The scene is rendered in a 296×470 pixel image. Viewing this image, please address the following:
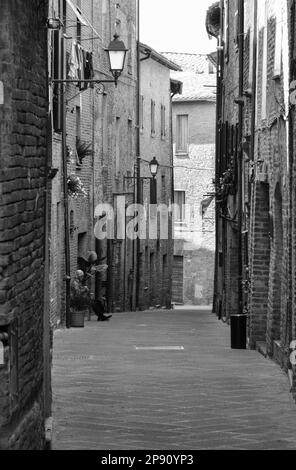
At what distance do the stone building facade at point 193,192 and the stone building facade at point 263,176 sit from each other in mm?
22726

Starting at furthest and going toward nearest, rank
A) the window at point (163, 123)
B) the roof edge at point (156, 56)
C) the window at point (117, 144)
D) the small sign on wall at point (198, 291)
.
Result: the small sign on wall at point (198, 291), the window at point (163, 123), the roof edge at point (156, 56), the window at point (117, 144)

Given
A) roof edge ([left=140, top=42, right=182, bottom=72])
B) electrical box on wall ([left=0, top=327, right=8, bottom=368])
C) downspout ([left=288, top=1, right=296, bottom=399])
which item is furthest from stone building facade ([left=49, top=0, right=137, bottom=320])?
electrical box on wall ([left=0, top=327, right=8, bottom=368])

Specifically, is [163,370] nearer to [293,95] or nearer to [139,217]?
[293,95]

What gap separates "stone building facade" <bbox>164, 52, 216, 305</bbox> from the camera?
51.7 m

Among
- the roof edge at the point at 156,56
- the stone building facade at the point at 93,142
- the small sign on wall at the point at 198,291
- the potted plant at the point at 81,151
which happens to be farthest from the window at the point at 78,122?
the small sign on wall at the point at 198,291

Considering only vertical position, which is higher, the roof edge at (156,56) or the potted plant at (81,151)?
the roof edge at (156,56)

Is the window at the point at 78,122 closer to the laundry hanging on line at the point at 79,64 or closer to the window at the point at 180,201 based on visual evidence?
the laundry hanging on line at the point at 79,64

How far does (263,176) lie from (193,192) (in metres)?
33.1

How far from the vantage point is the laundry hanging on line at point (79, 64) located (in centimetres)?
2516

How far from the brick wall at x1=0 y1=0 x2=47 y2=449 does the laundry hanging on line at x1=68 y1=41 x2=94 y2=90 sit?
1536 cm

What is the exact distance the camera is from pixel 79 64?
26.4 m

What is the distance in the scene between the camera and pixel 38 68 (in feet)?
29.7

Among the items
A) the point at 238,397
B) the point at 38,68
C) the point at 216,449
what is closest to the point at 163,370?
the point at 238,397

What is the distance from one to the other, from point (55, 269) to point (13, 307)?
16933 mm
